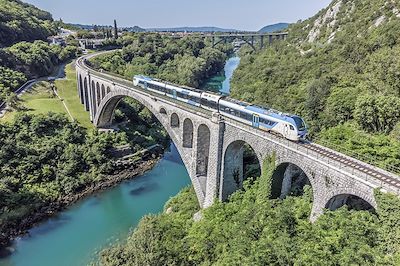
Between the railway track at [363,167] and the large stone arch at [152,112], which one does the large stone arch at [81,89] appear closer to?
the large stone arch at [152,112]

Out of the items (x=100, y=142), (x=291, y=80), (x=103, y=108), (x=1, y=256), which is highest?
(x=291, y=80)

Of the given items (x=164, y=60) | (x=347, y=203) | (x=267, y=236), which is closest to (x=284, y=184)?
(x=347, y=203)

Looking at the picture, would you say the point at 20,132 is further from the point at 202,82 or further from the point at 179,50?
the point at 179,50

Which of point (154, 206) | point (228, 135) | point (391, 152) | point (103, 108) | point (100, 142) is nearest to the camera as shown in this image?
point (391, 152)

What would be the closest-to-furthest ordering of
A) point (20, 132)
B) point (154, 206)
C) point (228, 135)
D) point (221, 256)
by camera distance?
point (221, 256) → point (228, 135) → point (154, 206) → point (20, 132)

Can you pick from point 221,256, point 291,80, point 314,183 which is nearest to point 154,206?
point 221,256

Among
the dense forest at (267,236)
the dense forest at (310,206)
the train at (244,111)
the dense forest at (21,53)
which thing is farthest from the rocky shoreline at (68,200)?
the dense forest at (21,53)
